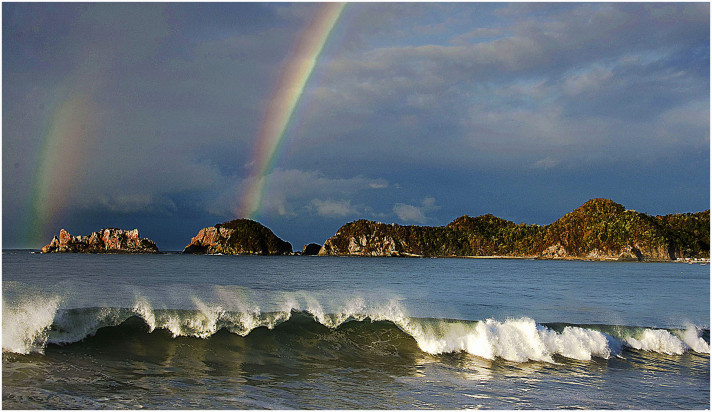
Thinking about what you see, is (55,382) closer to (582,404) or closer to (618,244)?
(582,404)

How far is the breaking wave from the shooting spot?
1551cm

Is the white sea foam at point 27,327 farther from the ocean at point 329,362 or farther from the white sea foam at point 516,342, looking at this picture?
the white sea foam at point 516,342

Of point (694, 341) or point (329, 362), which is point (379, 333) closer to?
point (329, 362)

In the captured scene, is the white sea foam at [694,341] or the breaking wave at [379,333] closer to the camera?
the breaking wave at [379,333]

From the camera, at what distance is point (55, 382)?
1145 centimetres

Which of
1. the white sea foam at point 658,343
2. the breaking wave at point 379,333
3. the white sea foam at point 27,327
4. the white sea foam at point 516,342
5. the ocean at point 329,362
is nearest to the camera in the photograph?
the ocean at point 329,362

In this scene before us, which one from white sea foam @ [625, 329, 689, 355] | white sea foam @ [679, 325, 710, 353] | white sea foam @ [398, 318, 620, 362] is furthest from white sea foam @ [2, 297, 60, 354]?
white sea foam @ [679, 325, 710, 353]

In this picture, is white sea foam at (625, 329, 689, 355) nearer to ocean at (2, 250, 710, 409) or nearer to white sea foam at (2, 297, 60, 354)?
ocean at (2, 250, 710, 409)

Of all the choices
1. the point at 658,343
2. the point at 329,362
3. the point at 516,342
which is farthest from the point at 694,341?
the point at 329,362

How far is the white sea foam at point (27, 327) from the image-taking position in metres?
14.2

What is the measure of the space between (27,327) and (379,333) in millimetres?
11326

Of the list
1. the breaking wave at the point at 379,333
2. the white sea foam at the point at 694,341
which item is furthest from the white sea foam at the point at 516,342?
the white sea foam at the point at 694,341

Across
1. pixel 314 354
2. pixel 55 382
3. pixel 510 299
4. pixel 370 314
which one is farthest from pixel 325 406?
pixel 510 299

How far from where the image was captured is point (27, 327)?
15.0m
